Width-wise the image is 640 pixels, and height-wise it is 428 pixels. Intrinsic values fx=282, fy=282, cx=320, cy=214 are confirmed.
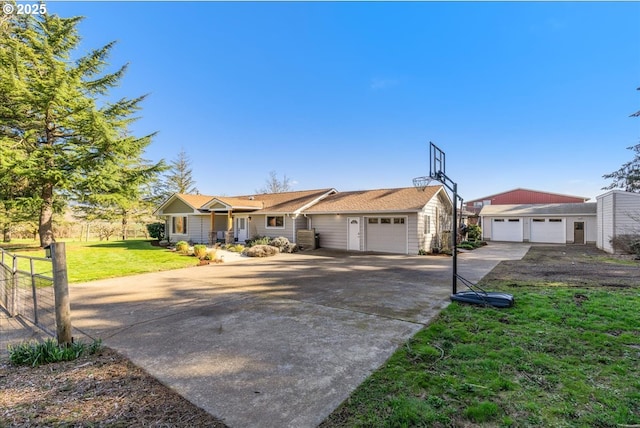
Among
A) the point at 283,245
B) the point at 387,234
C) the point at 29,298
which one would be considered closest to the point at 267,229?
the point at 283,245

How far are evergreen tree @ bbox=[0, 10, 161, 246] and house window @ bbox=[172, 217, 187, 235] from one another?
526 cm

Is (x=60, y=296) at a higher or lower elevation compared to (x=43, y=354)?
higher

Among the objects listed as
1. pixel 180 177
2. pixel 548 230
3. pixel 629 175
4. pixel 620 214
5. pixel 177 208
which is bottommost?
pixel 548 230

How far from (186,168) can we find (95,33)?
2086cm

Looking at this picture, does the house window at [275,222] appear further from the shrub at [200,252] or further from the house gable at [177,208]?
the house gable at [177,208]

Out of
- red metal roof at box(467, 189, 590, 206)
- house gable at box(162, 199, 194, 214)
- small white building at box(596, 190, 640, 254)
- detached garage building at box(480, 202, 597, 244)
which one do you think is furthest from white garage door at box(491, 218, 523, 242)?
house gable at box(162, 199, 194, 214)

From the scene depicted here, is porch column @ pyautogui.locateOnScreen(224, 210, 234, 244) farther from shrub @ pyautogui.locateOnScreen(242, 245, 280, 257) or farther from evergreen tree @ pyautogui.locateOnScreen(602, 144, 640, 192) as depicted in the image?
evergreen tree @ pyautogui.locateOnScreen(602, 144, 640, 192)

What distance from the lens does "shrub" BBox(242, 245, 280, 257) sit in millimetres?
14859

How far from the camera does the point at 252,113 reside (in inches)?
771

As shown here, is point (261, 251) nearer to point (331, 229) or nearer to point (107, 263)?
point (331, 229)

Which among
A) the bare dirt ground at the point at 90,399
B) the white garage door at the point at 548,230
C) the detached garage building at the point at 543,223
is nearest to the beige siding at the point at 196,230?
the bare dirt ground at the point at 90,399

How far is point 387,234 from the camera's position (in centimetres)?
1592

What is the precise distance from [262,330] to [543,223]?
25468mm

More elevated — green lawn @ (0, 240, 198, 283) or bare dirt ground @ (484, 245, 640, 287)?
bare dirt ground @ (484, 245, 640, 287)
